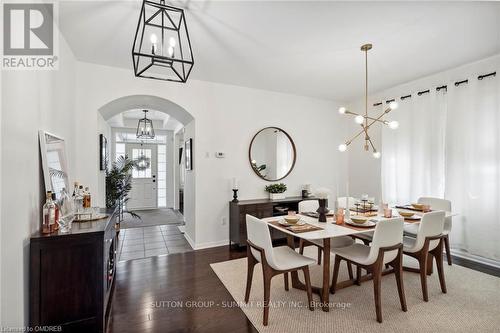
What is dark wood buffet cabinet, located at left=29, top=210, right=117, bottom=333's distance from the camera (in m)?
1.70

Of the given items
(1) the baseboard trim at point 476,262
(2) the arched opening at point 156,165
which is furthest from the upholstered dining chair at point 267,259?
(2) the arched opening at point 156,165

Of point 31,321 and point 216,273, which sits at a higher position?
point 31,321

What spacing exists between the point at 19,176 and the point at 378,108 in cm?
516

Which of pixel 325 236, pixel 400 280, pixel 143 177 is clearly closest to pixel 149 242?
pixel 325 236

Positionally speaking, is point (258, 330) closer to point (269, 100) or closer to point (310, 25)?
point (310, 25)

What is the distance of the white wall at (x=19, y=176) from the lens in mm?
1409

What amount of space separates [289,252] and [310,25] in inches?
90.5

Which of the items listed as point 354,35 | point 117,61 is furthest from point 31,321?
point 354,35

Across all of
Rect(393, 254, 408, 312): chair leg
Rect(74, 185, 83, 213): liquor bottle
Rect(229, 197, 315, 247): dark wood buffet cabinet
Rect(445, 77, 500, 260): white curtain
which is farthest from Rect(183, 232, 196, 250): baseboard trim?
Rect(445, 77, 500, 260): white curtain

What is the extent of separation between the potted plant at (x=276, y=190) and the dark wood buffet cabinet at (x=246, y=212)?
16 centimetres

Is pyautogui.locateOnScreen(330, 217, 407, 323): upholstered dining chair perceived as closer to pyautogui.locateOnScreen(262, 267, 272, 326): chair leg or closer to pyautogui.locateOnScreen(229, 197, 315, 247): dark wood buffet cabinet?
pyautogui.locateOnScreen(262, 267, 272, 326): chair leg

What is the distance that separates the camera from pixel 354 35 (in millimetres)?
2584

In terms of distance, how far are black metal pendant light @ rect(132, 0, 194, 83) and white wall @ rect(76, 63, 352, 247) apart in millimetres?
478

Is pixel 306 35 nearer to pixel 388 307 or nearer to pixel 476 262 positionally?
pixel 388 307
